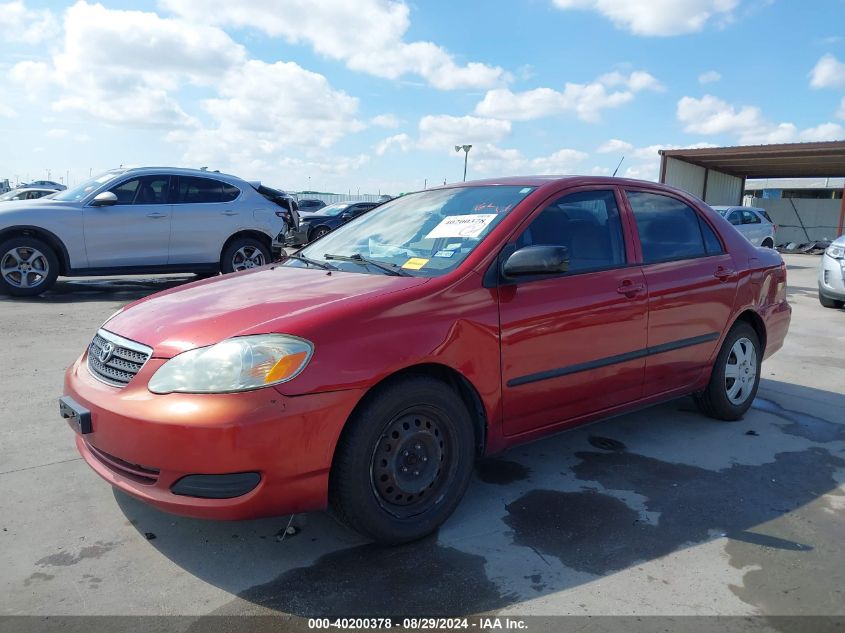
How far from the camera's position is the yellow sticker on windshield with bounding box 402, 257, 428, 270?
320cm

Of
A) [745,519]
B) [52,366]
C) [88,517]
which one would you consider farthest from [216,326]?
[52,366]

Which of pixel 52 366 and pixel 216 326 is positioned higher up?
pixel 216 326

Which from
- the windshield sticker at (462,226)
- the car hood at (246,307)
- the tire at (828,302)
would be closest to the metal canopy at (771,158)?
the tire at (828,302)

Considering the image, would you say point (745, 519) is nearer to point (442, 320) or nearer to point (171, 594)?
point (442, 320)

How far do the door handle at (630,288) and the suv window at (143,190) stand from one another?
7.62 metres

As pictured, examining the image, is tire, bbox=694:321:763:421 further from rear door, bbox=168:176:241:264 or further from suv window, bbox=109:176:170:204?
suv window, bbox=109:176:170:204

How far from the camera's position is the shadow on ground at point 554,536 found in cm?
252

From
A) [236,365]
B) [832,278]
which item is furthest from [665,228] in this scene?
[832,278]

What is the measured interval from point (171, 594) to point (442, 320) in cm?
152

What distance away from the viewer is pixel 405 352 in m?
2.71

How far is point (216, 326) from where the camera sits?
269 cm

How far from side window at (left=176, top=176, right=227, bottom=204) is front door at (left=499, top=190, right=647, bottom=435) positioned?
24.2 ft

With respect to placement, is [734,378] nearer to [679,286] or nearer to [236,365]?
[679,286]

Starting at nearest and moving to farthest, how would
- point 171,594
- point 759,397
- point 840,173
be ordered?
point 171,594 → point 759,397 → point 840,173
